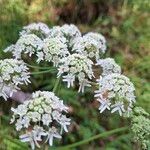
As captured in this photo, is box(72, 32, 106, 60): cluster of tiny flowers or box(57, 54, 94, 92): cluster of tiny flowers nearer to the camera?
box(57, 54, 94, 92): cluster of tiny flowers

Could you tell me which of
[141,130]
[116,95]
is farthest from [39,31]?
[141,130]

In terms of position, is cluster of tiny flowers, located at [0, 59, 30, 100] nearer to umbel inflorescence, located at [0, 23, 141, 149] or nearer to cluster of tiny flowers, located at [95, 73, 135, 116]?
umbel inflorescence, located at [0, 23, 141, 149]

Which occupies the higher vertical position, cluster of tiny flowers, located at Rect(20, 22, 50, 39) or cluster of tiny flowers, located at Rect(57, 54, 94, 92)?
cluster of tiny flowers, located at Rect(20, 22, 50, 39)

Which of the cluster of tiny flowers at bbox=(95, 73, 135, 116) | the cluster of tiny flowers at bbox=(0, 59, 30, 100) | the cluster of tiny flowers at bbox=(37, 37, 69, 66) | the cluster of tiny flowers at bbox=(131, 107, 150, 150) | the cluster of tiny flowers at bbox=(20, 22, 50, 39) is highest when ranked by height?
the cluster of tiny flowers at bbox=(20, 22, 50, 39)

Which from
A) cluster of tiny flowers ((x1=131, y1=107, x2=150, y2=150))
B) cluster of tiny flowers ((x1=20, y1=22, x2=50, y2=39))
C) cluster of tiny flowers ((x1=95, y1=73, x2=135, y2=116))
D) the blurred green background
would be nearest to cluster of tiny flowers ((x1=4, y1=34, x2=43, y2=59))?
cluster of tiny flowers ((x1=20, y1=22, x2=50, y2=39))

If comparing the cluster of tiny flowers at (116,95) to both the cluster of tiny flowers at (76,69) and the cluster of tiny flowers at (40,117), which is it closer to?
the cluster of tiny flowers at (76,69)

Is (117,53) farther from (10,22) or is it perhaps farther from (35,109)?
(35,109)

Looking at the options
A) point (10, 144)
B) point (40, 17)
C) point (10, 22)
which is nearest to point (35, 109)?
point (10, 144)

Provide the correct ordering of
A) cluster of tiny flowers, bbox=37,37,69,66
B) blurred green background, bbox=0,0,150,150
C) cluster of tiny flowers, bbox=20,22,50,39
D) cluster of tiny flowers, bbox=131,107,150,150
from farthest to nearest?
1. blurred green background, bbox=0,0,150,150
2. cluster of tiny flowers, bbox=20,22,50,39
3. cluster of tiny flowers, bbox=37,37,69,66
4. cluster of tiny flowers, bbox=131,107,150,150
